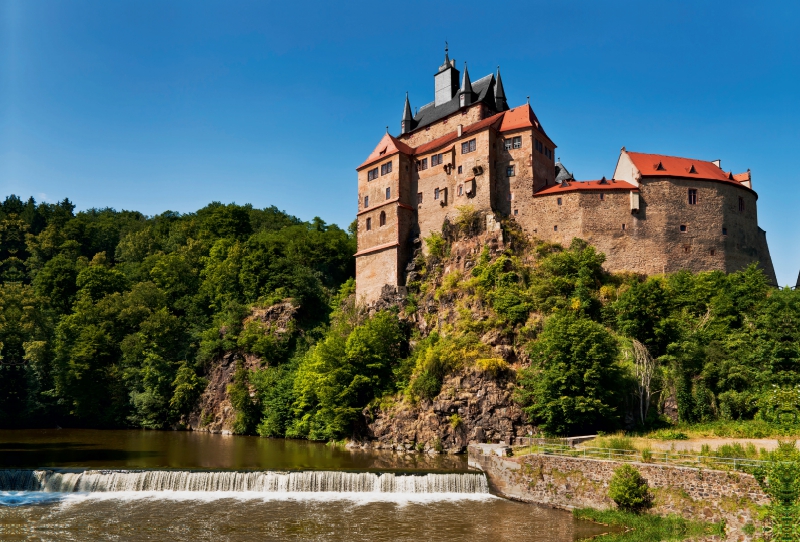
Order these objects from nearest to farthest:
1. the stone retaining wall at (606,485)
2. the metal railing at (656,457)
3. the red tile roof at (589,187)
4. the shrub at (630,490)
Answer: the stone retaining wall at (606,485)
the metal railing at (656,457)
the shrub at (630,490)
the red tile roof at (589,187)

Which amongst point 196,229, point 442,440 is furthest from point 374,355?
point 196,229

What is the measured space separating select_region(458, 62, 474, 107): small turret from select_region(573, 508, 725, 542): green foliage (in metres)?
44.2

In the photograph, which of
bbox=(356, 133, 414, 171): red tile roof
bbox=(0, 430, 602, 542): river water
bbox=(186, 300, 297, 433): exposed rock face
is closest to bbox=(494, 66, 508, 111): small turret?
bbox=(356, 133, 414, 171): red tile roof

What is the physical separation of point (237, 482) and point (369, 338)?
707 inches

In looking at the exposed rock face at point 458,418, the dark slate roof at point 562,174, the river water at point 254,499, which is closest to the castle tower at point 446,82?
the dark slate roof at point 562,174

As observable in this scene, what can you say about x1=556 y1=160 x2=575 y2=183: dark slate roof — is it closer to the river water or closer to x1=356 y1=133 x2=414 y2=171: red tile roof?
x1=356 y1=133 x2=414 y2=171: red tile roof

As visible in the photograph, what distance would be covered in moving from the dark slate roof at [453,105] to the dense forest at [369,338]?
13859 mm

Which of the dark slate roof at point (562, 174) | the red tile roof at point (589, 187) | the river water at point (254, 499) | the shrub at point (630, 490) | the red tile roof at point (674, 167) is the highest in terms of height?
the dark slate roof at point (562, 174)

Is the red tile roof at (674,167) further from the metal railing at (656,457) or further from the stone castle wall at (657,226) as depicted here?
the metal railing at (656,457)

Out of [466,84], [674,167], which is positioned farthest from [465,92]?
[674,167]

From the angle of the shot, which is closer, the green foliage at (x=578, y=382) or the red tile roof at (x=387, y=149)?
the green foliage at (x=578, y=382)

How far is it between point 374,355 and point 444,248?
43.7 ft

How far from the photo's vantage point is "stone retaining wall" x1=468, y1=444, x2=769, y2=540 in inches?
850

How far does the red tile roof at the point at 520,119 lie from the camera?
55.3 meters
